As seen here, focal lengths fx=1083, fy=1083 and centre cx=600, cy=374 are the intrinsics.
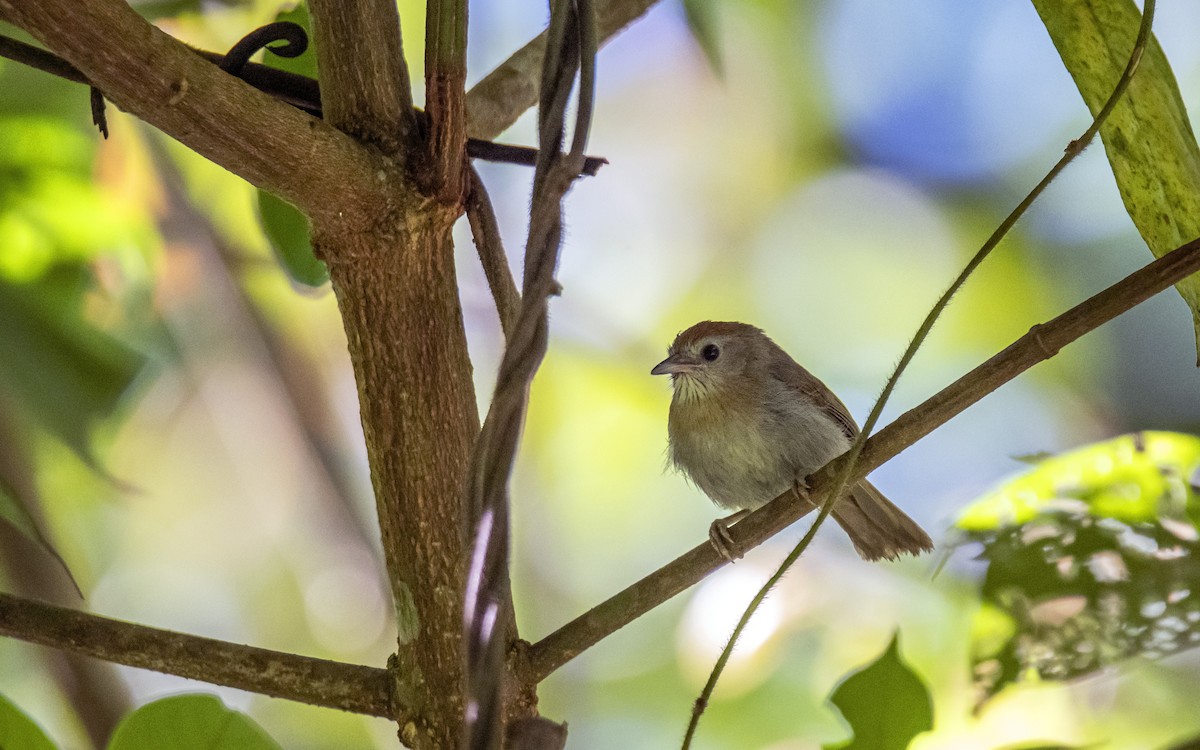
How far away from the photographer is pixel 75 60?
115cm

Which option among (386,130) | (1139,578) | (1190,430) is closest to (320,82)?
(386,130)

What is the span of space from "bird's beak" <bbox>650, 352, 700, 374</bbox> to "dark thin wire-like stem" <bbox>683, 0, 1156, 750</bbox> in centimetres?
213

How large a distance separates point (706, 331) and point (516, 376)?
9.09ft

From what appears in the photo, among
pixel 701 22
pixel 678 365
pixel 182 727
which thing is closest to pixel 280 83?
pixel 182 727

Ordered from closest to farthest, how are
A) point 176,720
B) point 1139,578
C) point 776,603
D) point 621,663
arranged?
point 176,720
point 1139,578
point 776,603
point 621,663

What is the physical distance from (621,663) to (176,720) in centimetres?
272

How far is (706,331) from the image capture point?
368 centimetres

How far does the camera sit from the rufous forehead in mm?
3660

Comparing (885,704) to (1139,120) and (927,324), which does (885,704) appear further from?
(1139,120)

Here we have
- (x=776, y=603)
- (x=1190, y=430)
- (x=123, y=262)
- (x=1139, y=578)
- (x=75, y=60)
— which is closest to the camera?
(x=75, y=60)

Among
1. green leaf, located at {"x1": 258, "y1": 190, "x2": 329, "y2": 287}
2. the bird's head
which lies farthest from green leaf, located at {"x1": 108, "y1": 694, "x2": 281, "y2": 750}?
the bird's head

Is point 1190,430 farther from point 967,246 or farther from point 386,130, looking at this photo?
point 967,246

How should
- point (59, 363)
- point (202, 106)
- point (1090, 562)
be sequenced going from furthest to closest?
point (59, 363) → point (1090, 562) → point (202, 106)

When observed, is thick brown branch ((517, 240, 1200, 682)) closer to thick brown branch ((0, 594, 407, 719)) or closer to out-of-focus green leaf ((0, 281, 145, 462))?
thick brown branch ((0, 594, 407, 719))
